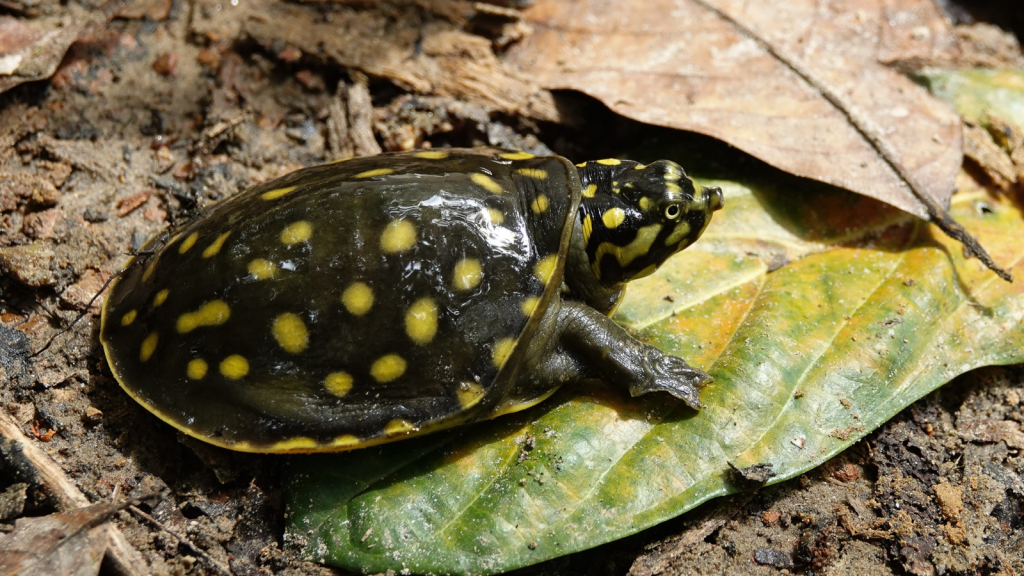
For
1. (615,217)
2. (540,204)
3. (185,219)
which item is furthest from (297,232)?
(615,217)

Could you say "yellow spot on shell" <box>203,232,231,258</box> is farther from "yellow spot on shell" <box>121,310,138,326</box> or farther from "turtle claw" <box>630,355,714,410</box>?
"turtle claw" <box>630,355,714,410</box>

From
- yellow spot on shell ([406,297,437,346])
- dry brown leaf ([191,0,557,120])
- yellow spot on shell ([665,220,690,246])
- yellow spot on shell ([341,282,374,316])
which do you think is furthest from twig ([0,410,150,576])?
dry brown leaf ([191,0,557,120])

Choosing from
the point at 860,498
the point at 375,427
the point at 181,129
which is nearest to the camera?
the point at 375,427

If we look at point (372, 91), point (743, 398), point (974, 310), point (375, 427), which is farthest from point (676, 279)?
point (372, 91)

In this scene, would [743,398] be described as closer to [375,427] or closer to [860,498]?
[860,498]

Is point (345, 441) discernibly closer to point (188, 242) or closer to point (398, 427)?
point (398, 427)

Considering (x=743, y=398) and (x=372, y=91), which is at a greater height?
(x=372, y=91)
